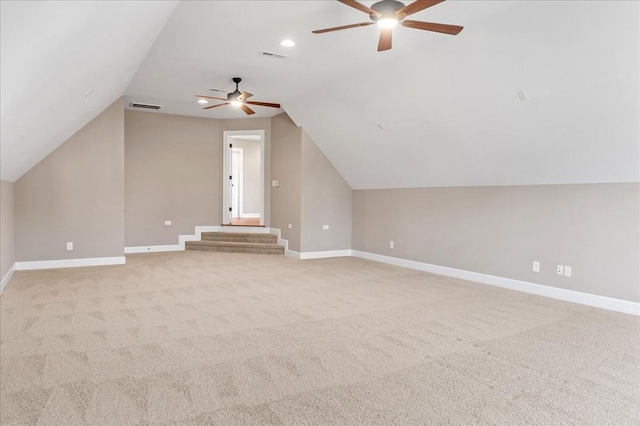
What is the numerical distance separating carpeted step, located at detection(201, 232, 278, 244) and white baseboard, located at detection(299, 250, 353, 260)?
3.63ft

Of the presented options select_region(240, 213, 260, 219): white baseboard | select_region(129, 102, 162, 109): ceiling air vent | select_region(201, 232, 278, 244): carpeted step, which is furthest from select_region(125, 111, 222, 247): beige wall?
select_region(240, 213, 260, 219): white baseboard

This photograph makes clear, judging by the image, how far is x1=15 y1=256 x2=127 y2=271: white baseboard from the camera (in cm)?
617

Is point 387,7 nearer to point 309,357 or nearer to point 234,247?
point 309,357

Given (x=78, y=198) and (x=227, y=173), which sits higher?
(x=227, y=173)

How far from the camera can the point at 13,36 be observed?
1.77m

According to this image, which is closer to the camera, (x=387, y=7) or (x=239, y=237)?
(x=387, y=7)

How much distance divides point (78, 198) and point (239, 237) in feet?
10.5

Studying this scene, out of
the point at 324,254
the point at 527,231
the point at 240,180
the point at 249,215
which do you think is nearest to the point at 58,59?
the point at 527,231

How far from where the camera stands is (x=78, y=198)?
642cm

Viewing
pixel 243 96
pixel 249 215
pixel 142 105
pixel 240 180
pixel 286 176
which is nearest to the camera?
pixel 243 96

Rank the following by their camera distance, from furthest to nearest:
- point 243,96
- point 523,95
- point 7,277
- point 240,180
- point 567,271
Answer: point 240,180, point 243,96, point 7,277, point 567,271, point 523,95

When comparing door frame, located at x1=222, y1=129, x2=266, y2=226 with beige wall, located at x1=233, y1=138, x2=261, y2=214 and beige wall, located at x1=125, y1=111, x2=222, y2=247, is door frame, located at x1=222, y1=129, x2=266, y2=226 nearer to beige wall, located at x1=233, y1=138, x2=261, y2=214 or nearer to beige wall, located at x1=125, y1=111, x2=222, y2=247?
beige wall, located at x1=125, y1=111, x2=222, y2=247

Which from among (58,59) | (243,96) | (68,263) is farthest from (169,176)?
(58,59)

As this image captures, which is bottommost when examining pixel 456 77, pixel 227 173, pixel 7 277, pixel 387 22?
pixel 7 277
